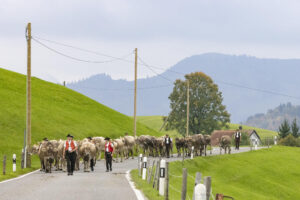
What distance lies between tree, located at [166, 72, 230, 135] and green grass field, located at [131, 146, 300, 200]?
135 feet

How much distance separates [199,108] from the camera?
105 meters

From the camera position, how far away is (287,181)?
52.6 m

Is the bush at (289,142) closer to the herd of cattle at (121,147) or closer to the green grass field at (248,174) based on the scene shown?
the green grass field at (248,174)

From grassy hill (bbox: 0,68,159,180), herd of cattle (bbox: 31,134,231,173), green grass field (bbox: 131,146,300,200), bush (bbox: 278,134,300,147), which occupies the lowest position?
green grass field (bbox: 131,146,300,200)

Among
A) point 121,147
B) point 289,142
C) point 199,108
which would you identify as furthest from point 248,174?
point 289,142

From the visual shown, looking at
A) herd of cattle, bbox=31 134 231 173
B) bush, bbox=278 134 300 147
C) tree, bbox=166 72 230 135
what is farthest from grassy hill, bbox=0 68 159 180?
bush, bbox=278 134 300 147

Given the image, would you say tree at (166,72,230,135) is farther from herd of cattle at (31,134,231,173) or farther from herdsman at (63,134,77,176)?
herdsman at (63,134,77,176)

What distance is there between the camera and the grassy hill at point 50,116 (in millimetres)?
58122

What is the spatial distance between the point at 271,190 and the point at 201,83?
200 ft

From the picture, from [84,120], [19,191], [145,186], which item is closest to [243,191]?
[145,186]

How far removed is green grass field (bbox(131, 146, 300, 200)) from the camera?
4158 cm

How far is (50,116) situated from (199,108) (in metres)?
42.5

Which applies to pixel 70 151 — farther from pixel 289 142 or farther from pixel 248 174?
pixel 289 142

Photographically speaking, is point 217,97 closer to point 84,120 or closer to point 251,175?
point 84,120
